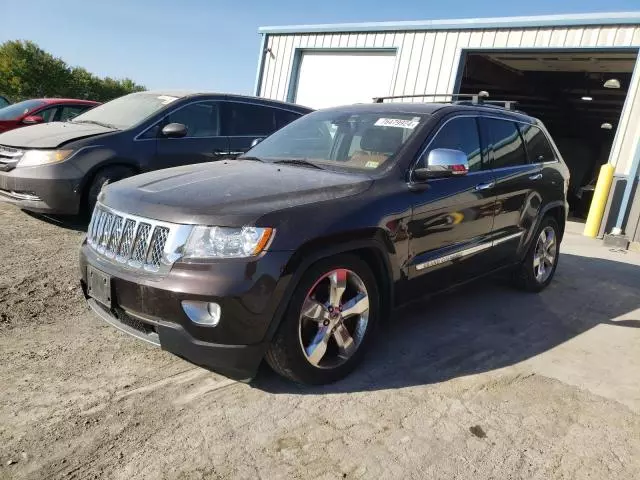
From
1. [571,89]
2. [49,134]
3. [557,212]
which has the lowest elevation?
[49,134]

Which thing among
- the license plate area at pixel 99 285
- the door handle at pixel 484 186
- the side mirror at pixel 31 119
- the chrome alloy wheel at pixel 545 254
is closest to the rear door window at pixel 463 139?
the door handle at pixel 484 186

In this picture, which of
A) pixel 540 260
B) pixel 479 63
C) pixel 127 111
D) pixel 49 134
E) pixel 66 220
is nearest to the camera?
pixel 540 260

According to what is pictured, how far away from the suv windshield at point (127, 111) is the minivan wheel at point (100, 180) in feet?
1.83

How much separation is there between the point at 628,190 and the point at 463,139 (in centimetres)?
666

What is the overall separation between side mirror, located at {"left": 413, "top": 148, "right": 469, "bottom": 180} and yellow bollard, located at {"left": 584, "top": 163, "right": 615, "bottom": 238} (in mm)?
6958

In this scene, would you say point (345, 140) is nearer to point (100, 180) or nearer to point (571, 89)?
point (100, 180)

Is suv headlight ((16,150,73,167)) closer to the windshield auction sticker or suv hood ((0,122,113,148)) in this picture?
suv hood ((0,122,113,148))

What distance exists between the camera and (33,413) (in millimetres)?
2582

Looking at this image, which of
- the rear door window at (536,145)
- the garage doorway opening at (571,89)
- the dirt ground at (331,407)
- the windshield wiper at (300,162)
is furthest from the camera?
the garage doorway opening at (571,89)

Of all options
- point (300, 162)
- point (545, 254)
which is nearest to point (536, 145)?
point (545, 254)

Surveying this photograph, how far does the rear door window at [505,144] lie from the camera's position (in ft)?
14.6

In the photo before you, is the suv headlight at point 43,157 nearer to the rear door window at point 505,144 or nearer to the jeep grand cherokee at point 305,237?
the jeep grand cherokee at point 305,237

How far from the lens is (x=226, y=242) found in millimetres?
2605

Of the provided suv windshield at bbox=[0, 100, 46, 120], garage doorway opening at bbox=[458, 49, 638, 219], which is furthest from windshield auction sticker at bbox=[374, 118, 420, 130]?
suv windshield at bbox=[0, 100, 46, 120]
